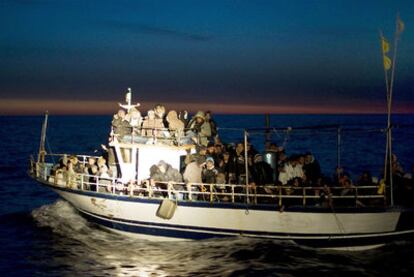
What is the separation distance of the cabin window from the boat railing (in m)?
0.87

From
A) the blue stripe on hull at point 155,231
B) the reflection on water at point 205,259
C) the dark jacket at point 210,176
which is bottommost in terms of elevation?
the reflection on water at point 205,259

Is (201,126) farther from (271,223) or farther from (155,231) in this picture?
(271,223)

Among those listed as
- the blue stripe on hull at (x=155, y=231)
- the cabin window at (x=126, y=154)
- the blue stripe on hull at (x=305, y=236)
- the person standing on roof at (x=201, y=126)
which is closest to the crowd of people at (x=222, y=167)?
the person standing on roof at (x=201, y=126)

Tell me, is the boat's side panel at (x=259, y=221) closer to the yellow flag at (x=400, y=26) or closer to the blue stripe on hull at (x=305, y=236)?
the blue stripe on hull at (x=305, y=236)

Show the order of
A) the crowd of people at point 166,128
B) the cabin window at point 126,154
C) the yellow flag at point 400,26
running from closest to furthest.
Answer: the yellow flag at point 400,26, the crowd of people at point 166,128, the cabin window at point 126,154

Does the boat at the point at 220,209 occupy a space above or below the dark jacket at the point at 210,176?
below

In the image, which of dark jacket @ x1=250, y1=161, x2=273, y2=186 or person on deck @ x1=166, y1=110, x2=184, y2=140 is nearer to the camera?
dark jacket @ x1=250, y1=161, x2=273, y2=186

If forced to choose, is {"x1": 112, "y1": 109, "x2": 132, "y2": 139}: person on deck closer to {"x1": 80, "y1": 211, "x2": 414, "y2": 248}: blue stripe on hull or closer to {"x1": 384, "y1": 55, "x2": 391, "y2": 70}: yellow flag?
{"x1": 80, "y1": 211, "x2": 414, "y2": 248}: blue stripe on hull

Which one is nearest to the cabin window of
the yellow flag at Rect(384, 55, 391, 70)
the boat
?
the boat

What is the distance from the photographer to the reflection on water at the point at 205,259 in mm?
14523

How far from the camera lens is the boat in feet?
49.4

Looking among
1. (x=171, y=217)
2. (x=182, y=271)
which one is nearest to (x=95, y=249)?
(x=171, y=217)

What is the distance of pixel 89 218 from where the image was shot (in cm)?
1927

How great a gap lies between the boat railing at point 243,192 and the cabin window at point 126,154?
87 cm
